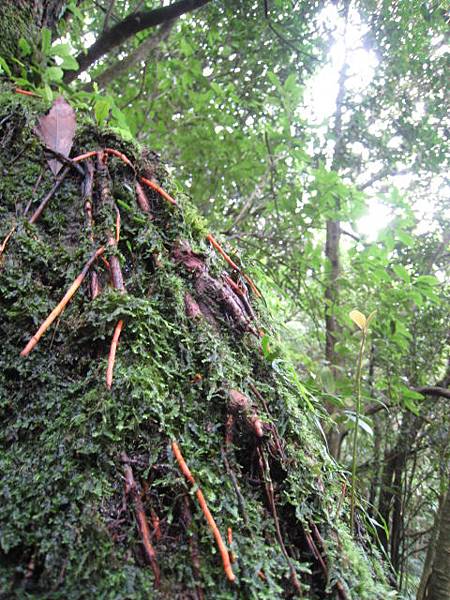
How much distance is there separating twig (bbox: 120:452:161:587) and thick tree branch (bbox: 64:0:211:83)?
113 inches

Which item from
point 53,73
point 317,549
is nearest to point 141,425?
point 317,549

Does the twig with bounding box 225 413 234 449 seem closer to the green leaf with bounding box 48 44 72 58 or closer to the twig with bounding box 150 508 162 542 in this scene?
the twig with bounding box 150 508 162 542

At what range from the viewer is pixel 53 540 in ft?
2.06

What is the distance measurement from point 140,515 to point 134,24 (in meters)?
3.04

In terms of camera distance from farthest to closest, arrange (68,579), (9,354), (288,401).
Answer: (288,401) < (9,354) < (68,579)

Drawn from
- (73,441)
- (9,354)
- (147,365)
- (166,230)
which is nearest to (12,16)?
(166,230)

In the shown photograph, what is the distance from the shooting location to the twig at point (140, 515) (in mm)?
636

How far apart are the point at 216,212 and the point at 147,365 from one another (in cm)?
325

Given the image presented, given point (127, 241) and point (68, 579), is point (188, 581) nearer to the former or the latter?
point (68, 579)

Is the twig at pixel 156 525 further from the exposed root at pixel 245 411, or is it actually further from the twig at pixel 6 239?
the twig at pixel 6 239

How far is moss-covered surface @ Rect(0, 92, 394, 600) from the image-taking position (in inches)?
25.1

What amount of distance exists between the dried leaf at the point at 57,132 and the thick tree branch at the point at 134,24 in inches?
72.3

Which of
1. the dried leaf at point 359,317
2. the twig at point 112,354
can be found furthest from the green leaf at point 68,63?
the dried leaf at point 359,317

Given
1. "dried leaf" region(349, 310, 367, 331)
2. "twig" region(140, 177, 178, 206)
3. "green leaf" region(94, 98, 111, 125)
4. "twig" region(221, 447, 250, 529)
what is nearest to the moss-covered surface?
"twig" region(221, 447, 250, 529)
